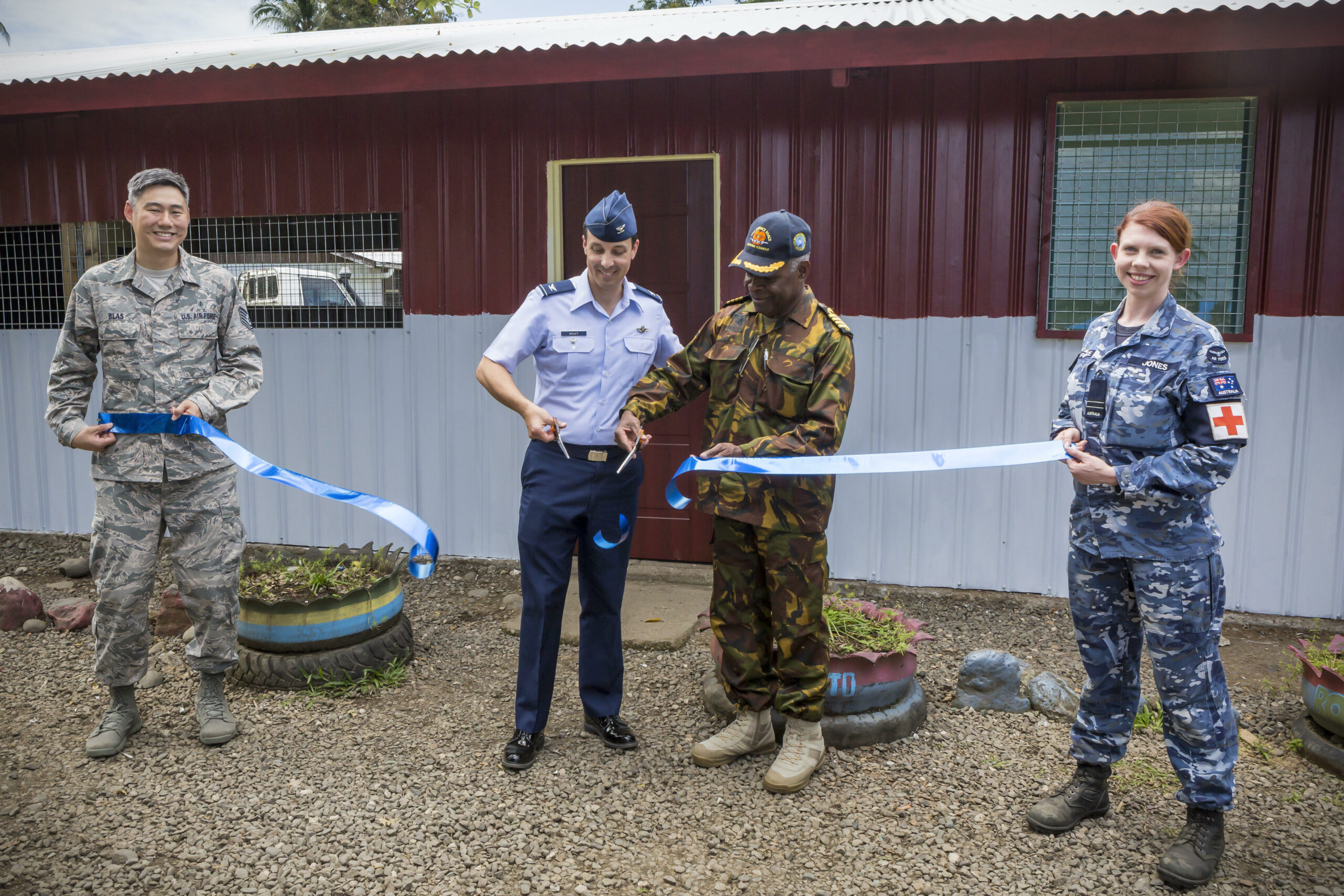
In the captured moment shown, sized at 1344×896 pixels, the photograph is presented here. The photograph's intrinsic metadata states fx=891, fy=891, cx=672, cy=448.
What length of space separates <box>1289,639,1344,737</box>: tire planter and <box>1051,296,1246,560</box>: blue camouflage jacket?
1.05m

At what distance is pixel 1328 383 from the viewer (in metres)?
4.40

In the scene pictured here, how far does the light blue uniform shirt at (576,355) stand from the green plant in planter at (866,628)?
3.61 ft

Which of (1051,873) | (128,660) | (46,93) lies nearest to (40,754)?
(128,660)

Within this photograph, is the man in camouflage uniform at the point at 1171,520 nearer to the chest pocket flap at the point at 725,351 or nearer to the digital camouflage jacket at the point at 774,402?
the digital camouflage jacket at the point at 774,402

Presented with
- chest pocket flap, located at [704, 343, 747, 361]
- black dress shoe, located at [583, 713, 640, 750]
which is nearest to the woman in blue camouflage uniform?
chest pocket flap, located at [704, 343, 747, 361]

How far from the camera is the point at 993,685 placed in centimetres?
350

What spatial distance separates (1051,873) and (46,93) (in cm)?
631

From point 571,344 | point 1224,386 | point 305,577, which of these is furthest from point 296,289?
point 1224,386

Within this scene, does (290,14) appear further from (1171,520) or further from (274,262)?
(1171,520)

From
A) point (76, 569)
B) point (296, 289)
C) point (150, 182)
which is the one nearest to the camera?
point (150, 182)

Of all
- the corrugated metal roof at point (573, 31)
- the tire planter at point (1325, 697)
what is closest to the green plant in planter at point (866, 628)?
the tire planter at point (1325, 697)

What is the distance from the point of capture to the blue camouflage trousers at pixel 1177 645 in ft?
7.77

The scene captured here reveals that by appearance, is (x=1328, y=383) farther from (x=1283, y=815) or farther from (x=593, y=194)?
(x=593, y=194)

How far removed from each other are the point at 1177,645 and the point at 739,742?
141 cm
